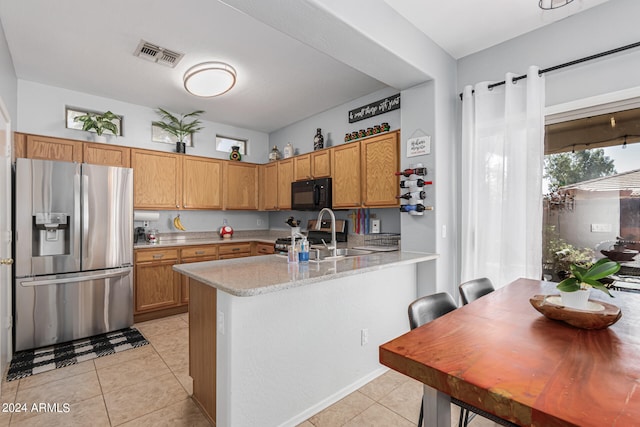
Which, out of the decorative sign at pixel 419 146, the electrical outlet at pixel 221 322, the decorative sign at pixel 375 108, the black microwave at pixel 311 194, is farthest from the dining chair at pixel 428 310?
the decorative sign at pixel 375 108

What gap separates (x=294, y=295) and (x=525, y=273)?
190 cm

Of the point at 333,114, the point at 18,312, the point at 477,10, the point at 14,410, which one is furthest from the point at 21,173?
the point at 477,10

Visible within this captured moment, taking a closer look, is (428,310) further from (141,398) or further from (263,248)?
(263,248)

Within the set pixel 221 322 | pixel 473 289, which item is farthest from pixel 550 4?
pixel 221 322

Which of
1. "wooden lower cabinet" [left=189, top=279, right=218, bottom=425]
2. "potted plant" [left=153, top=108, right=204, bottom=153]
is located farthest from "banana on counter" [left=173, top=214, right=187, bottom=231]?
"wooden lower cabinet" [left=189, top=279, right=218, bottom=425]

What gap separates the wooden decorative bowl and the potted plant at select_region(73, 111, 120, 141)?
4390 millimetres

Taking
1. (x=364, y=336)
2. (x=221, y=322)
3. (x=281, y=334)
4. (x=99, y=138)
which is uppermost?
(x=99, y=138)

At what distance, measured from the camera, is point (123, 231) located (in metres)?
3.40

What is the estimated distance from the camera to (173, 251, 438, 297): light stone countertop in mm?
1573

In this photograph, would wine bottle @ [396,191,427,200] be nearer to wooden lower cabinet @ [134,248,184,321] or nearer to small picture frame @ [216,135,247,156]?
wooden lower cabinet @ [134,248,184,321]

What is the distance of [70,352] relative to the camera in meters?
2.85

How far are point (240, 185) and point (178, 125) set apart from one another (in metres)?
1.23

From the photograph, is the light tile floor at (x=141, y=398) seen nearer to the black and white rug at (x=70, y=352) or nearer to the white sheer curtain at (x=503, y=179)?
the black and white rug at (x=70, y=352)

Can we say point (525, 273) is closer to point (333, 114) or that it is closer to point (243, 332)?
point (243, 332)
